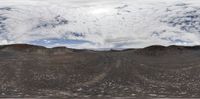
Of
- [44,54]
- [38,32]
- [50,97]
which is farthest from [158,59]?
[38,32]

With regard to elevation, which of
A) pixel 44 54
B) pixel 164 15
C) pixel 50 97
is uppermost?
pixel 164 15

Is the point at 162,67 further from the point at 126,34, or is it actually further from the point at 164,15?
the point at 164,15

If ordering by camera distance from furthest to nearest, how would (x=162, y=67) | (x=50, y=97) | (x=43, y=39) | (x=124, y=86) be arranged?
(x=43, y=39) < (x=162, y=67) < (x=124, y=86) < (x=50, y=97)

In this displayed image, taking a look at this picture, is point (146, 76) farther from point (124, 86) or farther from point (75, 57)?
point (75, 57)

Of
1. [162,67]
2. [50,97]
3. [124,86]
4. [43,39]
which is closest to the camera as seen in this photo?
[50,97]

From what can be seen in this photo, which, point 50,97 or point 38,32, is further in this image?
point 38,32

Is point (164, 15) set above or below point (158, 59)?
above

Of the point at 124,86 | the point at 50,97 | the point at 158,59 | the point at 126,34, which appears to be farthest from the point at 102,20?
the point at 50,97
